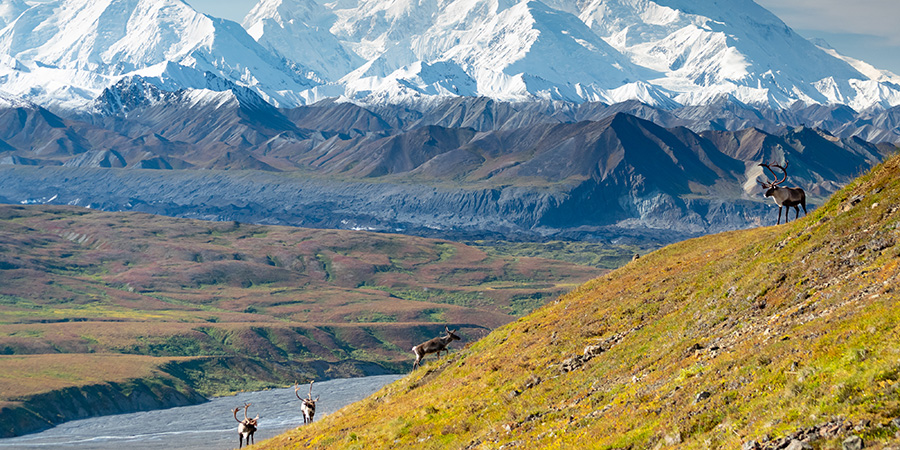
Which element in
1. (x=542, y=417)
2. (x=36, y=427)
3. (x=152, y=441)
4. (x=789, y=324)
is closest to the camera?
(x=789, y=324)

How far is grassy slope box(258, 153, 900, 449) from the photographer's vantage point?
21984 mm

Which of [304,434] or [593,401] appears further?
[304,434]

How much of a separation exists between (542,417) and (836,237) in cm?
1366

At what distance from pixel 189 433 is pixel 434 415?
12431 centimetres

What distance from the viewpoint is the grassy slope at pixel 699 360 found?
22.0 m

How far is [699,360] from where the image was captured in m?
29.0

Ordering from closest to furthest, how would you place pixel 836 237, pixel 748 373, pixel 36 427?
pixel 748 373 → pixel 836 237 → pixel 36 427

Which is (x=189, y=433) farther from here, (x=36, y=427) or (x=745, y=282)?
(x=745, y=282)

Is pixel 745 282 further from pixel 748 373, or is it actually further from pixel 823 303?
pixel 748 373

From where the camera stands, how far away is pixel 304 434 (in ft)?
152

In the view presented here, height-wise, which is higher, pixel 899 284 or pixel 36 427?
pixel 899 284

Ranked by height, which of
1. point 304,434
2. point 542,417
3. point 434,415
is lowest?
point 304,434

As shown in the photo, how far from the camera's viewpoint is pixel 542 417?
30750 mm

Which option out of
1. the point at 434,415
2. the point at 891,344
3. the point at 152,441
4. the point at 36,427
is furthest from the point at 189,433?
the point at 891,344
